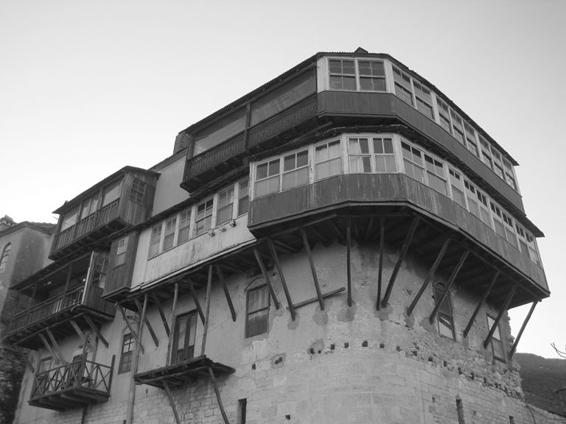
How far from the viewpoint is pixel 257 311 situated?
64.8ft

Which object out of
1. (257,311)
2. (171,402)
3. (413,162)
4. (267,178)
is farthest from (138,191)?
(413,162)

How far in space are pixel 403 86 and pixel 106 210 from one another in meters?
15.9

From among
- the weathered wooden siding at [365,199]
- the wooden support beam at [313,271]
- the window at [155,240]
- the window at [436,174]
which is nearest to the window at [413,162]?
the window at [436,174]

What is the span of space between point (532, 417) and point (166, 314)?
14751mm

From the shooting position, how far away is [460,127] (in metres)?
23.4

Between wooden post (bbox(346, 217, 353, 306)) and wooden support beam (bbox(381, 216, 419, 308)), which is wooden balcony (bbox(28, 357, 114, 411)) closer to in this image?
wooden post (bbox(346, 217, 353, 306))

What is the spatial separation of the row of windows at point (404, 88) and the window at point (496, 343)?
656 centimetres

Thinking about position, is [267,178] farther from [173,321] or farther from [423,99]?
[423,99]

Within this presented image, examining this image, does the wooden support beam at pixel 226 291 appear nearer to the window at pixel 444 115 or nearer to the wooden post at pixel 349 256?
the wooden post at pixel 349 256

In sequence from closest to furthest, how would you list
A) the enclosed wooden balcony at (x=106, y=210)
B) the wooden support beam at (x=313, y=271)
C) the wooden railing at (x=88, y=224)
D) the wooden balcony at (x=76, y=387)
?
the wooden support beam at (x=313, y=271) → the wooden balcony at (x=76, y=387) → the enclosed wooden balcony at (x=106, y=210) → the wooden railing at (x=88, y=224)

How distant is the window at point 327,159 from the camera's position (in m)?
18.3

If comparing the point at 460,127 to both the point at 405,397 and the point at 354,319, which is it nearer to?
the point at 354,319

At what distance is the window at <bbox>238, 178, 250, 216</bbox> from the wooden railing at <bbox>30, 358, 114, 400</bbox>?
31.5 feet

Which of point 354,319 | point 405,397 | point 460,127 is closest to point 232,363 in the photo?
point 354,319
